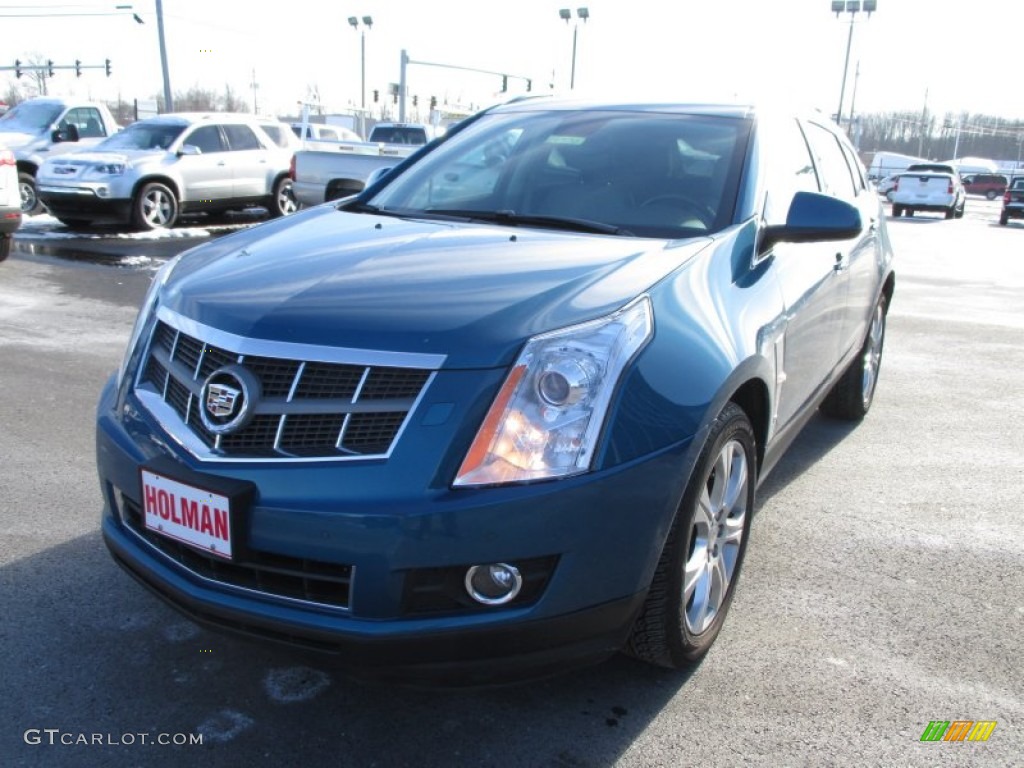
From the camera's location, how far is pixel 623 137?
12.1 feet

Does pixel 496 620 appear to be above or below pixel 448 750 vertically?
above

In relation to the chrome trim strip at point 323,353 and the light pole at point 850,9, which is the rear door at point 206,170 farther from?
the light pole at point 850,9

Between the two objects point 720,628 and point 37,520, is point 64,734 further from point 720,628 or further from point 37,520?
point 720,628

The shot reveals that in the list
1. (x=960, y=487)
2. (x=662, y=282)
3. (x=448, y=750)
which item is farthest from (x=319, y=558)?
(x=960, y=487)

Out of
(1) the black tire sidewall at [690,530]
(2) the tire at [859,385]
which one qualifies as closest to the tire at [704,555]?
(1) the black tire sidewall at [690,530]

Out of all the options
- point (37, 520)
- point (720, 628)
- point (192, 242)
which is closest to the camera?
point (720, 628)

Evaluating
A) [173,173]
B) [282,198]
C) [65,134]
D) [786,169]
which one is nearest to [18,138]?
[65,134]

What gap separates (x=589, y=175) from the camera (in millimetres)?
3529

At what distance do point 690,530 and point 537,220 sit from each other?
131 cm

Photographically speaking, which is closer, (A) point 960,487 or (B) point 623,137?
(B) point 623,137

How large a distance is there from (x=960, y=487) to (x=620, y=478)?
2947mm

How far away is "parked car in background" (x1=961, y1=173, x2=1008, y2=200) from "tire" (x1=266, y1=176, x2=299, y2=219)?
53.1 meters

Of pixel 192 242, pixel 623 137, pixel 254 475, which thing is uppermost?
pixel 623 137

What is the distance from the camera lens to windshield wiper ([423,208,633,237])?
3.13 metres
